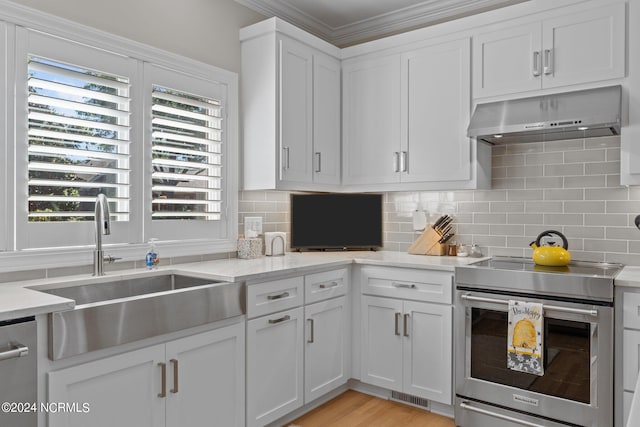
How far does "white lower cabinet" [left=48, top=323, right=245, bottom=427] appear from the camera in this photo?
1756 millimetres

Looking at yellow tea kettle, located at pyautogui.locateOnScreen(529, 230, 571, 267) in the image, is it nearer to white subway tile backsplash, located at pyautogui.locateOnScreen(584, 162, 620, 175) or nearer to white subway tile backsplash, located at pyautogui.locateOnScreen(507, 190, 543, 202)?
white subway tile backsplash, located at pyautogui.locateOnScreen(507, 190, 543, 202)

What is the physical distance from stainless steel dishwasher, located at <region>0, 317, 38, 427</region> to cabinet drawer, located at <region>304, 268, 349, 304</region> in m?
1.52

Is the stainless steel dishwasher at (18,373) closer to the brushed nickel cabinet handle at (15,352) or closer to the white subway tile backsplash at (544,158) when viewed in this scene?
the brushed nickel cabinet handle at (15,352)

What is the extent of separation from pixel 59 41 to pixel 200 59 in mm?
870

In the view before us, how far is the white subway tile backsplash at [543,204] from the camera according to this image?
2922mm

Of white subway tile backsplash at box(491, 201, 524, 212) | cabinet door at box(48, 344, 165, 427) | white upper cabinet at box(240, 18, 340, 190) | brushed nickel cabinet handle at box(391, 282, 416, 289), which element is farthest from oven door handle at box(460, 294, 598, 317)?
cabinet door at box(48, 344, 165, 427)

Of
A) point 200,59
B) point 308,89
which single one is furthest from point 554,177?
point 200,59

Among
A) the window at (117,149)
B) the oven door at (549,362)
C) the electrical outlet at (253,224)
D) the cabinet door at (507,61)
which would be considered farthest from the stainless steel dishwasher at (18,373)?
→ the cabinet door at (507,61)

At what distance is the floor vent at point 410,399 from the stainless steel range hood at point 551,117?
172 centimetres

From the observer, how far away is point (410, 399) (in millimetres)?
3080

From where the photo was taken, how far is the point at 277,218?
3.61m

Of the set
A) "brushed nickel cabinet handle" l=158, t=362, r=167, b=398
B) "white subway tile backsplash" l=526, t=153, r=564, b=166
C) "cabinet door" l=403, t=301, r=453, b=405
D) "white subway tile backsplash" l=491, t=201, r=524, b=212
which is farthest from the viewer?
"white subway tile backsplash" l=491, t=201, r=524, b=212

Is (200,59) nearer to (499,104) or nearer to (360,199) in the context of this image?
(360,199)

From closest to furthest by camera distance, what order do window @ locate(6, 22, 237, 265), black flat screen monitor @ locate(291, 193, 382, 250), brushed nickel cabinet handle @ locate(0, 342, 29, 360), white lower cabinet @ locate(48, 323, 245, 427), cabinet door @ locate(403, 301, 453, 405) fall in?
1. brushed nickel cabinet handle @ locate(0, 342, 29, 360)
2. white lower cabinet @ locate(48, 323, 245, 427)
3. window @ locate(6, 22, 237, 265)
4. cabinet door @ locate(403, 301, 453, 405)
5. black flat screen monitor @ locate(291, 193, 382, 250)
